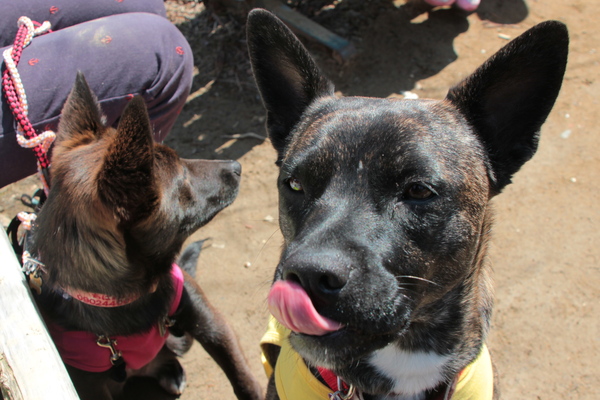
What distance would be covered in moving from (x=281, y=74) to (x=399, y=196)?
3.20 ft

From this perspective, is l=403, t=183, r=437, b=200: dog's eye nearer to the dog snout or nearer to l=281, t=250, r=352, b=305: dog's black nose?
l=281, t=250, r=352, b=305: dog's black nose

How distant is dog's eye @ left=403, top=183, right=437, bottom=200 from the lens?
1.92 m

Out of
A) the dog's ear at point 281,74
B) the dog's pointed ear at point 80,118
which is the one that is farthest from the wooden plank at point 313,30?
the dog's ear at point 281,74

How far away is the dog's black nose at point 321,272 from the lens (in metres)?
1.64

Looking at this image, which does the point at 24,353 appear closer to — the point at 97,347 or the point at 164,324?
the point at 97,347

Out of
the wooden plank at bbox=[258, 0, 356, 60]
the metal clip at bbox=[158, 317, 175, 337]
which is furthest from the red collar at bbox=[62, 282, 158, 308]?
the wooden plank at bbox=[258, 0, 356, 60]

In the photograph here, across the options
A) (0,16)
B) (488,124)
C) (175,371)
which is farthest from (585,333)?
(0,16)

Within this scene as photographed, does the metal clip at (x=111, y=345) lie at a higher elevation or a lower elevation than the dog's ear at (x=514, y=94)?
lower

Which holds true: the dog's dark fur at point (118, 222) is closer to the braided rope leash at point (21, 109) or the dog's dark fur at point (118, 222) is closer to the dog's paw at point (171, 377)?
the braided rope leash at point (21, 109)

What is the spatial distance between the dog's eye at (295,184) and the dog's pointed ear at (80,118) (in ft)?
4.47

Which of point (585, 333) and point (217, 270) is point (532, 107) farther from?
point (217, 270)

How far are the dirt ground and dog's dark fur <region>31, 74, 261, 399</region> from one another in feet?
2.33

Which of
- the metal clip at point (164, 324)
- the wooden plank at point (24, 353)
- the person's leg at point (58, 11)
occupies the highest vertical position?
the person's leg at point (58, 11)

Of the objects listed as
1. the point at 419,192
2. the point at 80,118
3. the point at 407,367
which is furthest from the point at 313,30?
the point at 407,367
